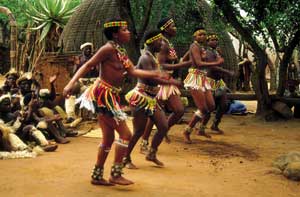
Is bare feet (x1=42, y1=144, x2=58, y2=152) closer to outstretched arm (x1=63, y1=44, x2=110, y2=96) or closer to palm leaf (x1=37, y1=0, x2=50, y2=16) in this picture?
outstretched arm (x1=63, y1=44, x2=110, y2=96)

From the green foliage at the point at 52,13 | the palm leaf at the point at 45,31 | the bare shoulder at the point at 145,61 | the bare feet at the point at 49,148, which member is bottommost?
the bare feet at the point at 49,148

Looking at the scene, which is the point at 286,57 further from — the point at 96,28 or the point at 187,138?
the point at 96,28

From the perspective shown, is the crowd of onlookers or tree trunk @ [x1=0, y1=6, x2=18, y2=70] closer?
the crowd of onlookers

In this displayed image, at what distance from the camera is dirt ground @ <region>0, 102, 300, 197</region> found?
4.27m

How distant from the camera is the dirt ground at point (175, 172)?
4.27m

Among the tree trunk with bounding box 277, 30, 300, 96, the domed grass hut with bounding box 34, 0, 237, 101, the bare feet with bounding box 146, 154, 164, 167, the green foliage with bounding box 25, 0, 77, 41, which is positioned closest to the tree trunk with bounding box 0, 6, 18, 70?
the domed grass hut with bounding box 34, 0, 237, 101

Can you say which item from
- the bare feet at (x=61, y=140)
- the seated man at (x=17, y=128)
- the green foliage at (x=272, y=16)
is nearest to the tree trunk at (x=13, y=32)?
the green foliage at (x=272, y=16)

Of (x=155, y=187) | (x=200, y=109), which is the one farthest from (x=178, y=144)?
(x=155, y=187)

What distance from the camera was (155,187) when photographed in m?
4.40

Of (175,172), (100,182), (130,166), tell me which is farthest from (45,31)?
(100,182)

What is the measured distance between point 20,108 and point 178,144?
2.56 metres

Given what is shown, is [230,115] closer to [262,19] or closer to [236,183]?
[262,19]

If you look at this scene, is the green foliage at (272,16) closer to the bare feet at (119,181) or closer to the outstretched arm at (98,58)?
the outstretched arm at (98,58)

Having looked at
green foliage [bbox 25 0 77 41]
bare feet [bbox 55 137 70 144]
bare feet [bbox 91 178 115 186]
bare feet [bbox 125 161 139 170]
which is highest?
green foliage [bbox 25 0 77 41]
